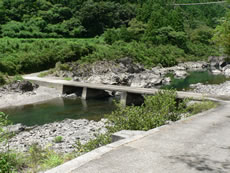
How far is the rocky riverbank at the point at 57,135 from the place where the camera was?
12045 mm

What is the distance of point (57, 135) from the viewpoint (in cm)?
1398

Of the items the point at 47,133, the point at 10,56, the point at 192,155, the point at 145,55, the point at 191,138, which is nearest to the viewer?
the point at 192,155

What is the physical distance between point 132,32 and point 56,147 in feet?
174

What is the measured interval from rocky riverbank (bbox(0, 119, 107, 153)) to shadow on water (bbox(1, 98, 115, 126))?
2629 millimetres

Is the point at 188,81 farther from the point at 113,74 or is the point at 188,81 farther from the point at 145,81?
the point at 113,74

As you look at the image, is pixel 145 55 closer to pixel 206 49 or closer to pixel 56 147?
Answer: pixel 206 49

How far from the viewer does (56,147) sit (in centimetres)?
1189

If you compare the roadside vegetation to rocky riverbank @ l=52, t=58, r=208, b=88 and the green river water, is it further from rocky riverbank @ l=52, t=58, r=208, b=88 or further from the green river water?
rocky riverbank @ l=52, t=58, r=208, b=88

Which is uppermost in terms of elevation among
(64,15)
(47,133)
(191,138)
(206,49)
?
(64,15)

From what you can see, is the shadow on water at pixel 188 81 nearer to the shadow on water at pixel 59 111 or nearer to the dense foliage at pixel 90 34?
the shadow on water at pixel 59 111

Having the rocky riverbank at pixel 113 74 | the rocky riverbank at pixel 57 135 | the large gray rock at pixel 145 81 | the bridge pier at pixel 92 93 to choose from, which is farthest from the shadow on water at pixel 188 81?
the rocky riverbank at pixel 57 135

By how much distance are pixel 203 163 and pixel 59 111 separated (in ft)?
56.1

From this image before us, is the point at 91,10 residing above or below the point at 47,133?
above

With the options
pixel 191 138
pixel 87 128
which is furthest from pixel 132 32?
pixel 191 138
